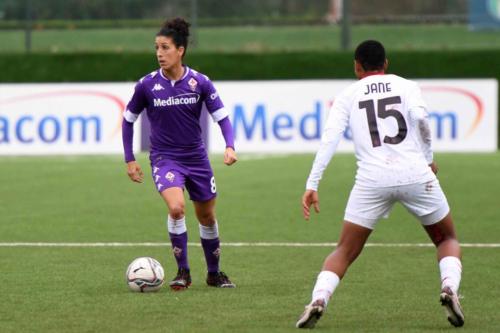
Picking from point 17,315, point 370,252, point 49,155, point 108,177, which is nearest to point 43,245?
point 370,252

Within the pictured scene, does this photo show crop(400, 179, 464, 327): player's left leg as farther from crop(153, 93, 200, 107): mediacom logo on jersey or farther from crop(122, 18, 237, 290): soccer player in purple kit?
crop(153, 93, 200, 107): mediacom logo on jersey

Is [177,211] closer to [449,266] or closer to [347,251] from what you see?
[347,251]

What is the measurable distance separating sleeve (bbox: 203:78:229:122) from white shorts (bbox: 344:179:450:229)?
224 centimetres

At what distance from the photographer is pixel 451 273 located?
7.79m

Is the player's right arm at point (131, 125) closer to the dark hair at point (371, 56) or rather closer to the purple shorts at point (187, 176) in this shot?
the purple shorts at point (187, 176)

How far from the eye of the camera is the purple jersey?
9555mm

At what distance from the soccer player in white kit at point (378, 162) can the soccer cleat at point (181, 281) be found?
198 cm

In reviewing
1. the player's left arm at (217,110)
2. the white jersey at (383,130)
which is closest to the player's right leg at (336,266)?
the white jersey at (383,130)

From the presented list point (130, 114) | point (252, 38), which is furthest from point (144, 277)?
point (252, 38)

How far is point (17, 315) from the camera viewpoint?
27.0ft

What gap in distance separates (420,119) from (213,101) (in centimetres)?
245

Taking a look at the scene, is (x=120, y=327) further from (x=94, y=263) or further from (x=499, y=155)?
(x=499, y=155)

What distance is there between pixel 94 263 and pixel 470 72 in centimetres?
1630

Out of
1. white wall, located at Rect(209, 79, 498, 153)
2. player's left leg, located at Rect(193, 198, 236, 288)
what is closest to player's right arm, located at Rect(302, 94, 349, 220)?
player's left leg, located at Rect(193, 198, 236, 288)
